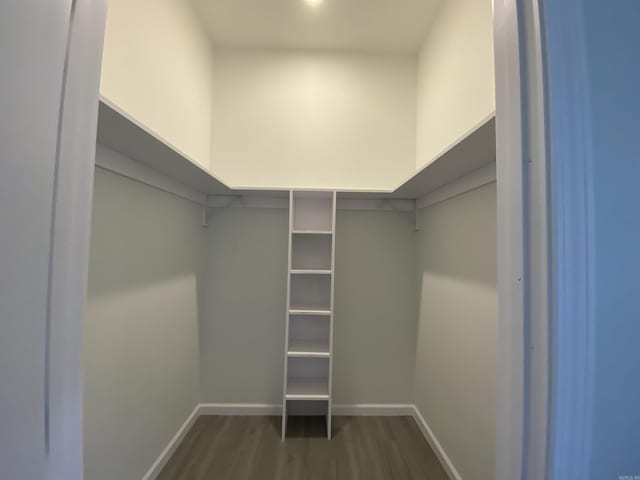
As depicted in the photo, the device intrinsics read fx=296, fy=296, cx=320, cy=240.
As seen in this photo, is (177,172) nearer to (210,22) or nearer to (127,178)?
(127,178)

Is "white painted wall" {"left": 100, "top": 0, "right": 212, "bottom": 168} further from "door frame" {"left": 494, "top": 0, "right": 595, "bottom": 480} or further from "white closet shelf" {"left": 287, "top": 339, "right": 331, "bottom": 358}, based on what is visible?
"white closet shelf" {"left": 287, "top": 339, "right": 331, "bottom": 358}

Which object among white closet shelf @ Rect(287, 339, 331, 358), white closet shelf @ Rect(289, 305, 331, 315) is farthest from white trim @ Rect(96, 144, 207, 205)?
white closet shelf @ Rect(287, 339, 331, 358)

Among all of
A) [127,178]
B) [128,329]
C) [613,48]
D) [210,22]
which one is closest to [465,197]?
[613,48]

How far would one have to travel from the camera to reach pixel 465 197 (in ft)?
5.73

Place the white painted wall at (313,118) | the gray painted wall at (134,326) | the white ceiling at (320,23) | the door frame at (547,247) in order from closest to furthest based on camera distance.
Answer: the door frame at (547,247) < the gray painted wall at (134,326) < the white ceiling at (320,23) < the white painted wall at (313,118)

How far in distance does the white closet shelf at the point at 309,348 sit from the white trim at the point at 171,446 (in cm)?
93

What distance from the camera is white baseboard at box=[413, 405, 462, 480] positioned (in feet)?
5.91

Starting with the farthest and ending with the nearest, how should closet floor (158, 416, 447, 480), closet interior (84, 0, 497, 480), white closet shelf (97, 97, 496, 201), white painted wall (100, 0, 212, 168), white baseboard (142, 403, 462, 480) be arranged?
white baseboard (142, 403, 462, 480) → closet floor (158, 416, 447, 480) → closet interior (84, 0, 497, 480) → white painted wall (100, 0, 212, 168) → white closet shelf (97, 97, 496, 201)

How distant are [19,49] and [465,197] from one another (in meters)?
1.85

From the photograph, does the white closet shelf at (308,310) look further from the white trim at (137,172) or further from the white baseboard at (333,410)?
the white trim at (137,172)

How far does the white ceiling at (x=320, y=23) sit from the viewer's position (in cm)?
212

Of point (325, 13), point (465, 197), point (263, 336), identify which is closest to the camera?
point (465, 197)

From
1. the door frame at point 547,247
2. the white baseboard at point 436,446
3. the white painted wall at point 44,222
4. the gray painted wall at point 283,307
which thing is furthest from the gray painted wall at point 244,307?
the door frame at point 547,247

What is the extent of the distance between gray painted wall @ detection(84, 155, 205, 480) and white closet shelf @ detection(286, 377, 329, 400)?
80cm
